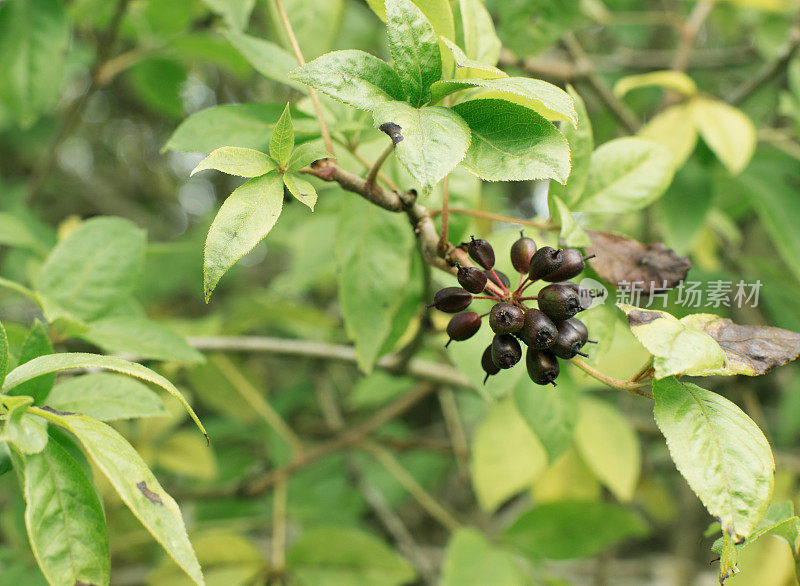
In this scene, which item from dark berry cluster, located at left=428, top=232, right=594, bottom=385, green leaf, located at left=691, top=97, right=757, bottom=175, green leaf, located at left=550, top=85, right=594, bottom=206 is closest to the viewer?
dark berry cluster, located at left=428, top=232, right=594, bottom=385

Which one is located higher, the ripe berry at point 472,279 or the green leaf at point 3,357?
the ripe berry at point 472,279

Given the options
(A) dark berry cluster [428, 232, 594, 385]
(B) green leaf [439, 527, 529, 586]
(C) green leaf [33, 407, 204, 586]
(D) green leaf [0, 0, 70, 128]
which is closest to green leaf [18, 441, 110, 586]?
(C) green leaf [33, 407, 204, 586]

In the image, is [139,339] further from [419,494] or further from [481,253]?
[419,494]

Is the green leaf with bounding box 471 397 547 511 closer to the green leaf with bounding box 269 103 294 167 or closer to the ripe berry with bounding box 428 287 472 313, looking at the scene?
the ripe berry with bounding box 428 287 472 313

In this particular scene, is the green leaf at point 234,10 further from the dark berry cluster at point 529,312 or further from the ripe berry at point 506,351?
the ripe berry at point 506,351

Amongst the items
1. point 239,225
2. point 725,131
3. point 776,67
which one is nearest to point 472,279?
point 239,225

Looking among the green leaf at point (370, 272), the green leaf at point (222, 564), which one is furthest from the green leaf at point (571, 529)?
the green leaf at point (370, 272)
